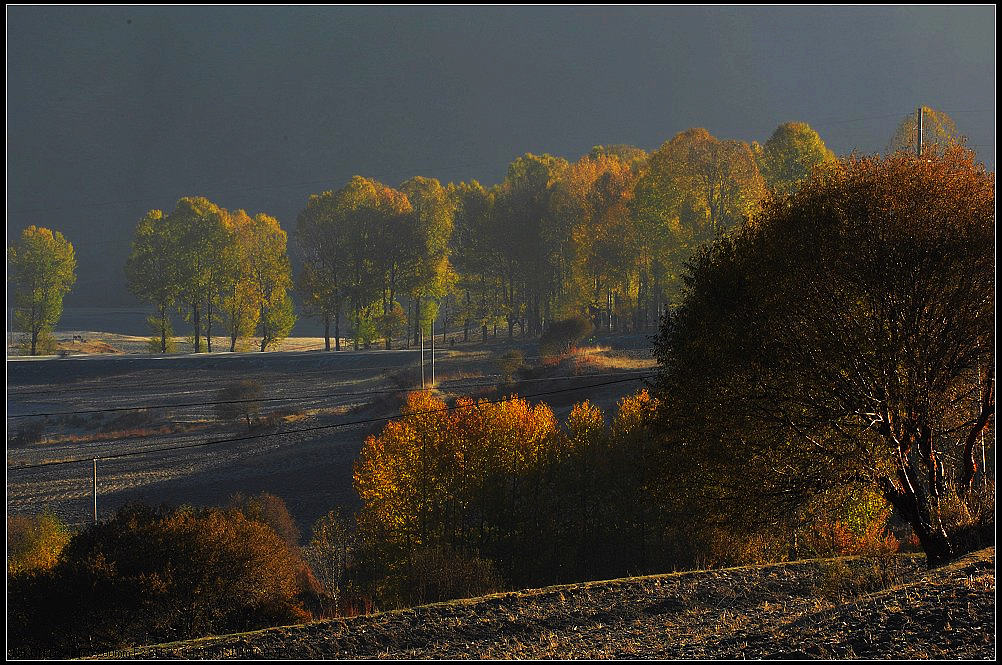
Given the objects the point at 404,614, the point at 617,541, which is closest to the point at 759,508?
the point at 404,614

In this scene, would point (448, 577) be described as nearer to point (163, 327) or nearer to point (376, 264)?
point (376, 264)

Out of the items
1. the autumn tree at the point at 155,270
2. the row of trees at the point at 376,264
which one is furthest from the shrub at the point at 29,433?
the row of trees at the point at 376,264

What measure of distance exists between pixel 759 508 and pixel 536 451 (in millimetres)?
22037

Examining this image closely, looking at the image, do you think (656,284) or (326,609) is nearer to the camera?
(326,609)

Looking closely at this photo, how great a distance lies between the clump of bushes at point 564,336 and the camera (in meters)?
69.8

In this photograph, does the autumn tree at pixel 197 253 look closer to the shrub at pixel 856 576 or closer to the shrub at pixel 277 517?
the shrub at pixel 277 517

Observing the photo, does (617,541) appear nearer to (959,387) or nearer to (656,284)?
(959,387)

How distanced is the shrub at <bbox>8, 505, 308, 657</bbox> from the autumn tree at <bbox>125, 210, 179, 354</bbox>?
63.0 metres

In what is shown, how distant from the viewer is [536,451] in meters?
38.5

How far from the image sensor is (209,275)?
3374 inches

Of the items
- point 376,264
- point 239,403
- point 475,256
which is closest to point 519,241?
point 475,256

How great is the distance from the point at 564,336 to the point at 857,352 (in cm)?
5495

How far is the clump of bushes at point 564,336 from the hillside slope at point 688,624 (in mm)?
48535

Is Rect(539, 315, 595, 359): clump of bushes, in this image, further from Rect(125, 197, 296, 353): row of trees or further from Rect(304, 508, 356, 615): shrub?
Rect(304, 508, 356, 615): shrub
